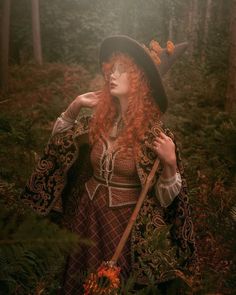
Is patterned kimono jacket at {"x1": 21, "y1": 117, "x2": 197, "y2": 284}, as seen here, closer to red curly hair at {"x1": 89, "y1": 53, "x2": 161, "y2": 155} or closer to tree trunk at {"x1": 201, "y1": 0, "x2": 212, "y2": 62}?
red curly hair at {"x1": 89, "y1": 53, "x2": 161, "y2": 155}

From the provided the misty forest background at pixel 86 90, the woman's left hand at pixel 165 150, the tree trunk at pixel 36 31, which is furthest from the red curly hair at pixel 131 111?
the tree trunk at pixel 36 31

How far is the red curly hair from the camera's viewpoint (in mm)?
2814

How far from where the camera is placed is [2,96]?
10.8m

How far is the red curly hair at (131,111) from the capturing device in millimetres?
2814

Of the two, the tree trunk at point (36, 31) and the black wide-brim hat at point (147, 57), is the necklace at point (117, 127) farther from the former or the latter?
the tree trunk at point (36, 31)

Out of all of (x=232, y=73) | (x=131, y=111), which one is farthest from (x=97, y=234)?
(x=232, y=73)

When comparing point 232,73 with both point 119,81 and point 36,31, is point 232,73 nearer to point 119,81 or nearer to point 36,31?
point 119,81

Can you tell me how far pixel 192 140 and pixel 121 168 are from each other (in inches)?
175

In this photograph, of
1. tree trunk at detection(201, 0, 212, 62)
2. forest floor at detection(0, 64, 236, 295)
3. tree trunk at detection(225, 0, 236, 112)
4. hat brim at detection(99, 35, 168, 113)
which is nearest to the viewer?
forest floor at detection(0, 64, 236, 295)

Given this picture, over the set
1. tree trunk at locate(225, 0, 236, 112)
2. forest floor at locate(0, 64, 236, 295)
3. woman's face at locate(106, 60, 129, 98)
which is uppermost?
woman's face at locate(106, 60, 129, 98)

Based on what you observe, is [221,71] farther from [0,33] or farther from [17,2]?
[17,2]

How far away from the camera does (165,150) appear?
2.65m

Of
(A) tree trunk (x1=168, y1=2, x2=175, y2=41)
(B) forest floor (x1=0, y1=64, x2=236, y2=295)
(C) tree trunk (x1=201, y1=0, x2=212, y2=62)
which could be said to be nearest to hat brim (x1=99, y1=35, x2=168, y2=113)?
(B) forest floor (x1=0, y1=64, x2=236, y2=295)

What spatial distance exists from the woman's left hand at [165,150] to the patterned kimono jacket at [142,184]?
113mm
